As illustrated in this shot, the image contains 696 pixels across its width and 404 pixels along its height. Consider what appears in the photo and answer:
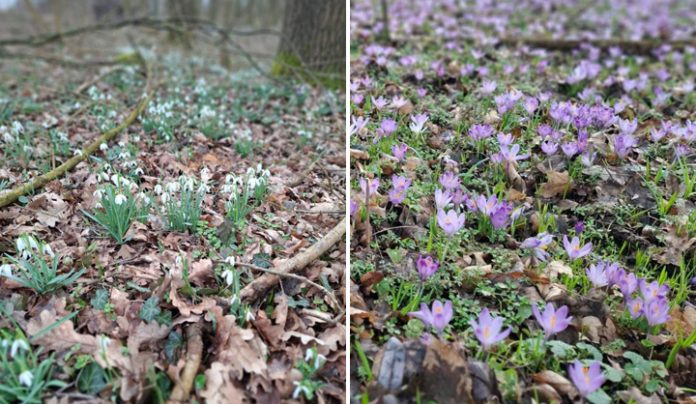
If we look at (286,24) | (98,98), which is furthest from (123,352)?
(286,24)

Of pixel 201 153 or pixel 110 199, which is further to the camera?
pixel 201 153

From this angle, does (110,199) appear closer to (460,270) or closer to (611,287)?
(460,270)

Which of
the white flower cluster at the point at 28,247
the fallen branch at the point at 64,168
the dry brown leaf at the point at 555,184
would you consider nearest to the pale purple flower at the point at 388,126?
the dry brown leaf at the point at 555,184

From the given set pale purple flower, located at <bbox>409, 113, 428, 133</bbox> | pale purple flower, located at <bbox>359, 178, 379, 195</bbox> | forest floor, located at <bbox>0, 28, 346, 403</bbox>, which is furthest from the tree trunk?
pale purple flower, located at <bbox>359, 178, 379, 195</bbox>

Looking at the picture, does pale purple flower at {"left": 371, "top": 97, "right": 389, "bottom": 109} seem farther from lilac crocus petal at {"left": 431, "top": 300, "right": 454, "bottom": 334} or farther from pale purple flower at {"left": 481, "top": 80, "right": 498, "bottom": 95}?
lilac crocus petal at {"left": 431, "top": 300, "right": 454, "bottom": 334}

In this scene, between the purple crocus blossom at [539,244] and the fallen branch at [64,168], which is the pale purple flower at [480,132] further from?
the fallen branch at [64,168]
